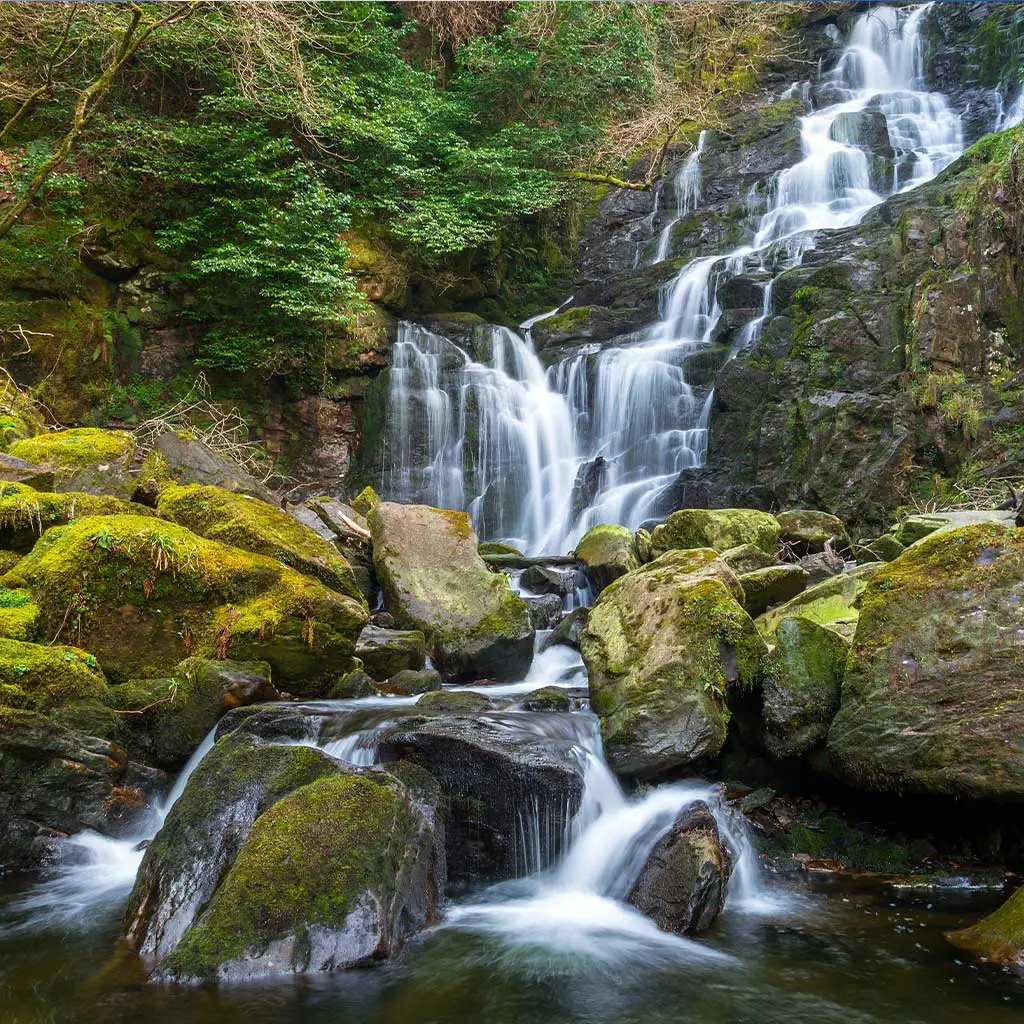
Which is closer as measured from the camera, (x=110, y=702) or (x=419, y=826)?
(x=419, y=826)

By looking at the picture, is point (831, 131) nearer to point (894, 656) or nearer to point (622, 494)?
point (622, 494)

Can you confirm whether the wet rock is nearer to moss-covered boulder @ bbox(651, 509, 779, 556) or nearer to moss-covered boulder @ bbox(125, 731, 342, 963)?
moss-covered boulder @ bbox(651, 509, 779, 556)

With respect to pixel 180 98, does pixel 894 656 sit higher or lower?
lower

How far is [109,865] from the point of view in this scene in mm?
5145

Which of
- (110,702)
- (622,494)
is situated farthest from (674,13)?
(110,702)

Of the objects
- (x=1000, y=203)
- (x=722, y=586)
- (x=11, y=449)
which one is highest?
(x=1000, y=203)

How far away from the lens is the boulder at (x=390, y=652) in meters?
7.84

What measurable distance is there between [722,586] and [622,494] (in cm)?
786

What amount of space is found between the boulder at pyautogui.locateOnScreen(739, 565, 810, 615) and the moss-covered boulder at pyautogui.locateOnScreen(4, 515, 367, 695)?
11.4 feet

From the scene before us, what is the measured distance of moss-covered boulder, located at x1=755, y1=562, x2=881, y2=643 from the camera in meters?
6.57

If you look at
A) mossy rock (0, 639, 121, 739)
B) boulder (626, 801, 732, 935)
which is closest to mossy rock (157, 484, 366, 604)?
mossy rock (0, 639, 121, 739)

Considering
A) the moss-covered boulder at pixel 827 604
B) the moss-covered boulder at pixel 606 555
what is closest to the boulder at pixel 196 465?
the moss-covered boulder at pixel 606 555

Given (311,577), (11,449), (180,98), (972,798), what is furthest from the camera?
(180,98)

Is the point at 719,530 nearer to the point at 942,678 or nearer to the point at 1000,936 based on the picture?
the point at 942,678
